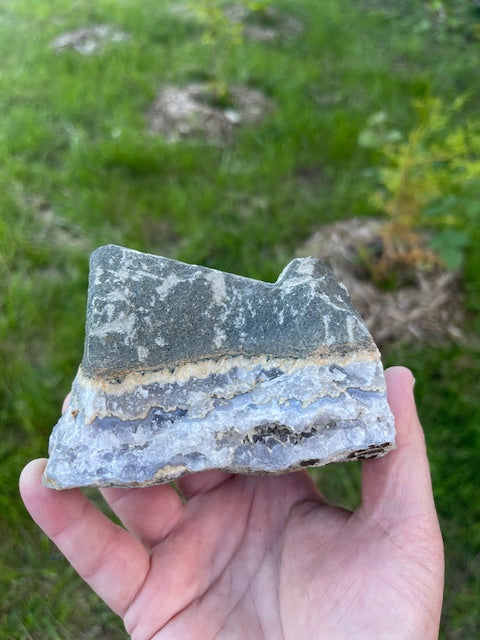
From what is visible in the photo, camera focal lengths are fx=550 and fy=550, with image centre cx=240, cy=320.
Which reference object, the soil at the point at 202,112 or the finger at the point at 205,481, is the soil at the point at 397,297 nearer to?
the finger at the point at 205,481

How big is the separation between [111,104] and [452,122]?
7.21ft

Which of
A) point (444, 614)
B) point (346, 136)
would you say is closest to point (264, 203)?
point (346, 136)

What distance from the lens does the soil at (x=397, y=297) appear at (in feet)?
8.09

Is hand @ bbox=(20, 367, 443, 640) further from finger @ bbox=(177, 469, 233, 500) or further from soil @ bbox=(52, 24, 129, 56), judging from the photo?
soil @ bbox=(52, 24, 129, 56)

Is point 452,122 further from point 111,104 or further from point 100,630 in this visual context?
point 100,630

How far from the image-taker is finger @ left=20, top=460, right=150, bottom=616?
4.79 ft

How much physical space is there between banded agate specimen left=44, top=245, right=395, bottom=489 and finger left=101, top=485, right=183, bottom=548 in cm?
34

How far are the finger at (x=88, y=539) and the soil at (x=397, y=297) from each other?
4.60 ft

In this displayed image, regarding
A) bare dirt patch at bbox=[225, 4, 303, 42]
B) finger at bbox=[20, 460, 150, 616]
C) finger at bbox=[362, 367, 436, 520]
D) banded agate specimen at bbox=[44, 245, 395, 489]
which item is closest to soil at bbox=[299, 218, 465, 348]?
finger at bbox=[362, 367, 436, 520]

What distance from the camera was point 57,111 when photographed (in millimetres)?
3492

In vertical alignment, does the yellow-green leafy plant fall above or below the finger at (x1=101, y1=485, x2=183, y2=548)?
above

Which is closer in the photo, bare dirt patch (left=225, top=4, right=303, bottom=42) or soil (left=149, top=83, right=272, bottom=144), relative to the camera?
soil (left=149, top=83, right=272, bottom=144)

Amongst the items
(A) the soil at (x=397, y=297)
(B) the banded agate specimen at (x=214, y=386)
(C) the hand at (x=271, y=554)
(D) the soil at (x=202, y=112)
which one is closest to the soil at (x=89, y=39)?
(D) the soil at (x=202, y=112)

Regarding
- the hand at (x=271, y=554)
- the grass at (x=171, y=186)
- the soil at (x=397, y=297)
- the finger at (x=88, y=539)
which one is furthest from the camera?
the soil at (x=397, y=297)
